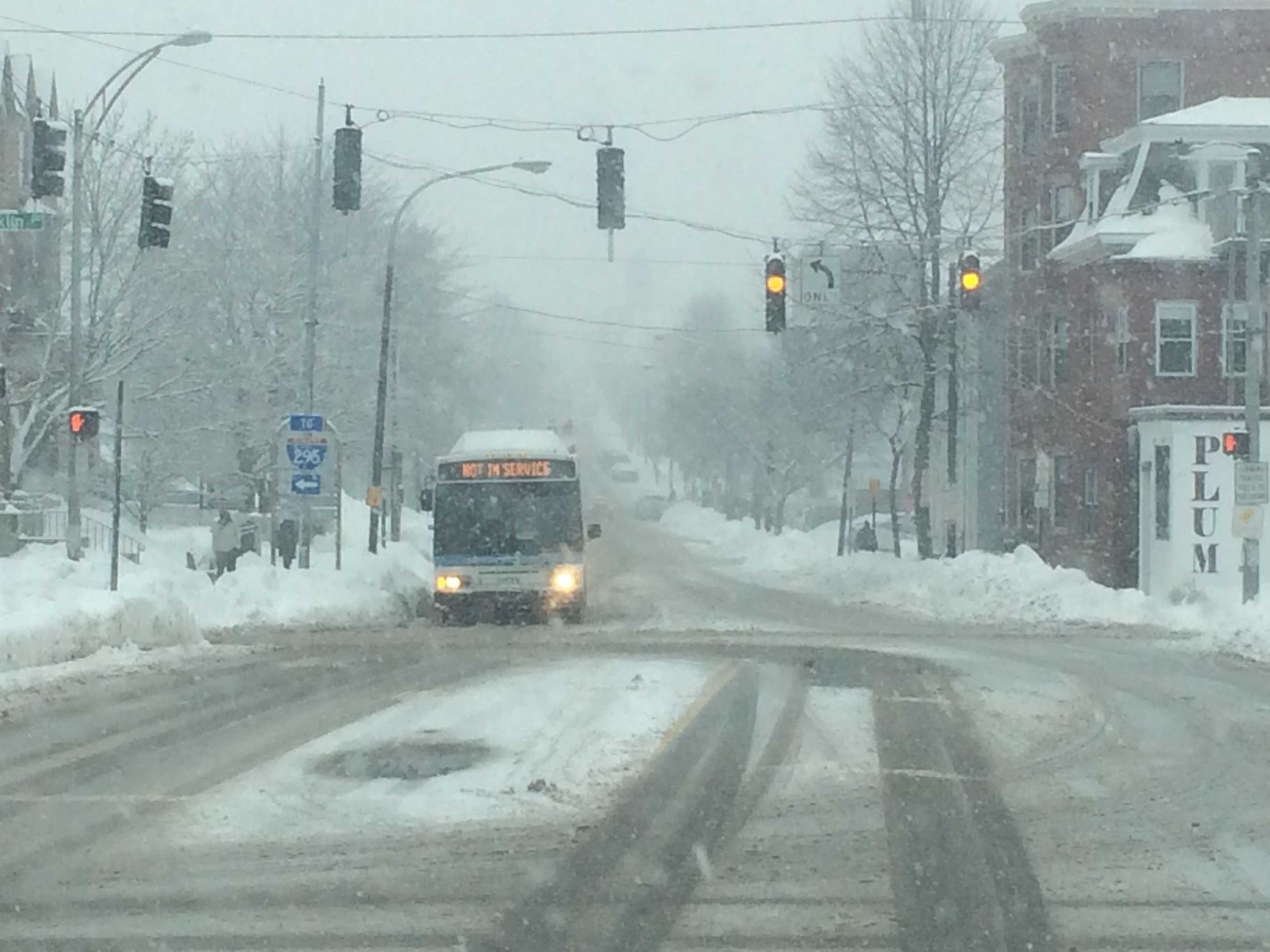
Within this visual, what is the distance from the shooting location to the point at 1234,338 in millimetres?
36469

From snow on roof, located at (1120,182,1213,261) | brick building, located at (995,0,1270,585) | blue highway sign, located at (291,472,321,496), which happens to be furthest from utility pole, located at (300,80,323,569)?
→ snow on roof, located at (1120,182,1213,261)

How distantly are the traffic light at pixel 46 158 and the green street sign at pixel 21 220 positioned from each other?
1.42 metres

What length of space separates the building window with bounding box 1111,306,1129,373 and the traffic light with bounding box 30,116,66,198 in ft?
82.8

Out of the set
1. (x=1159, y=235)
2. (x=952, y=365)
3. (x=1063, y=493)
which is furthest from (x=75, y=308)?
(x=1063, y=493)

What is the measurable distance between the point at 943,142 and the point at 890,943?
33245mm

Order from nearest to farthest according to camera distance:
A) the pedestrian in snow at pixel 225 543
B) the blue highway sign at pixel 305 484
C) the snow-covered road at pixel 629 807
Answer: the snow-covered road at pixel 629 807, the blue highway sign at pixel 305 484, the pedestrian in snow at pixel 225 543

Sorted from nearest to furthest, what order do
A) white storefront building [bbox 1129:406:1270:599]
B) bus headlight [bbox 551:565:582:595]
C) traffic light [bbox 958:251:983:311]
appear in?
1. traffic light [bbox 958:251:983:311]
2. bus headlight [bbox 551:565:582:595]
3. white storefront building [bbox 1129:406:1270:599]

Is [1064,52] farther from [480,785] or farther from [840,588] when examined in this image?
[480,785]

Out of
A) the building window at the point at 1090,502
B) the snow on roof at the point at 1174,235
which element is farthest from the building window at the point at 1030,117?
the building window at the point at 1090,502

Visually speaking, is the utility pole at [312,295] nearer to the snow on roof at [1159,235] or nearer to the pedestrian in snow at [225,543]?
the pedestrian in snow at [225,543]

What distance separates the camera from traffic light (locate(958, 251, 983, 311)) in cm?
2655

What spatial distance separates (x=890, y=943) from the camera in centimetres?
733

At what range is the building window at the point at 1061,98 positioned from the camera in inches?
1724

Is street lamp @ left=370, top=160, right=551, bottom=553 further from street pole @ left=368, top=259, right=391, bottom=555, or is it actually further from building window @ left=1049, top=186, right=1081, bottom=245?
building window @ left=1049, top=186, right=1081, bottom=245
